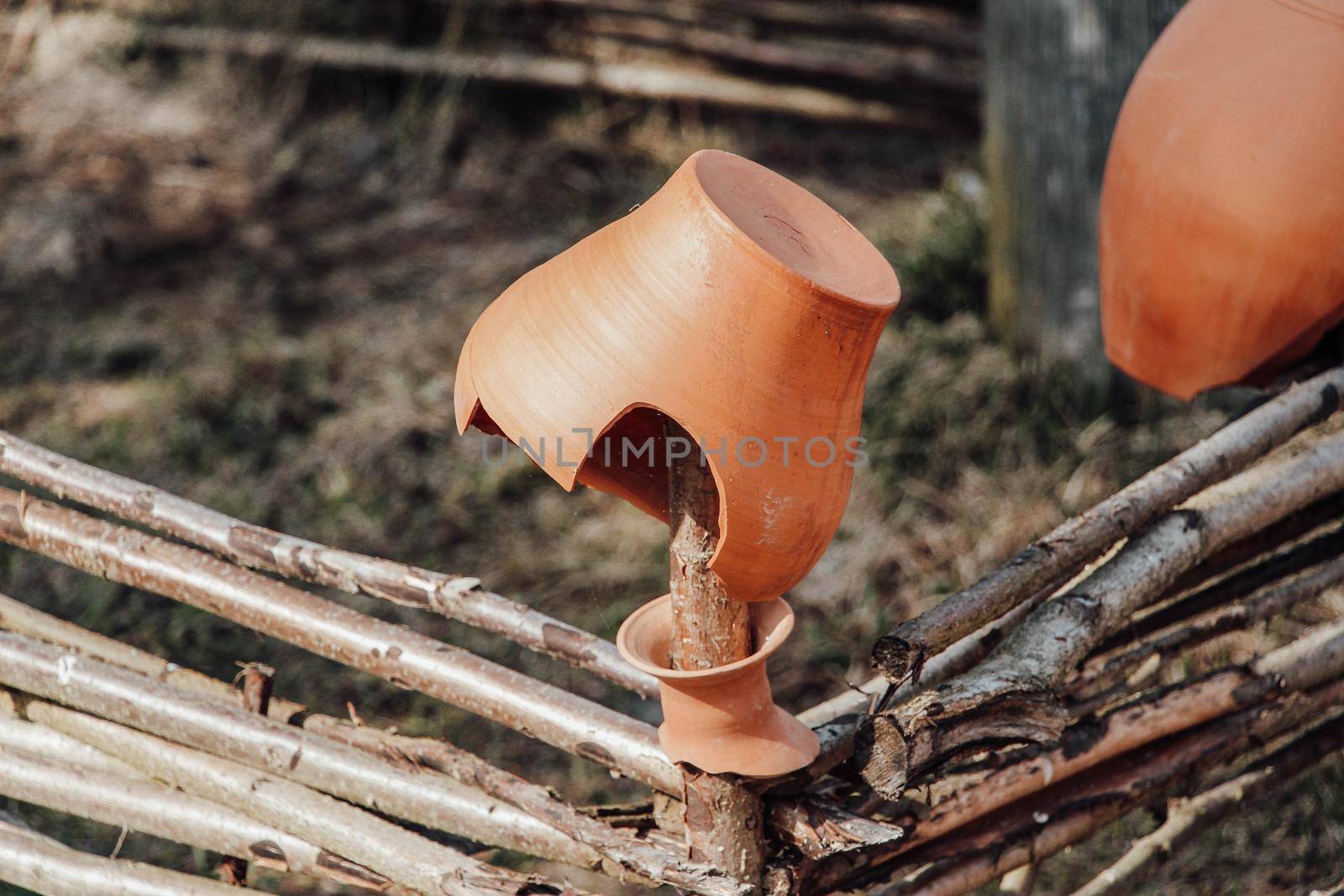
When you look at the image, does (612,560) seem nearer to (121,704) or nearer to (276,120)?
(121,704)

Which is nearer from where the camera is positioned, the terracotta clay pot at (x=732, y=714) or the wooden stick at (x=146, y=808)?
the terracotta clay pot at (x=732, y=714)

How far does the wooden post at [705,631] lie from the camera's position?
3.57 ft

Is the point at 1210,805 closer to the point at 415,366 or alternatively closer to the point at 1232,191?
the point at 1232,191

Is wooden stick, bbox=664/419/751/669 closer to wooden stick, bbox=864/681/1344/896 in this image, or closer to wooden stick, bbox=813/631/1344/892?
wooden stick, bbox=813/631/1344/892

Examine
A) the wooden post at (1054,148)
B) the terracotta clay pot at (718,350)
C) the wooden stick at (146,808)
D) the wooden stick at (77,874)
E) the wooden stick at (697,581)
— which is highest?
the wooden post at (1054,148)

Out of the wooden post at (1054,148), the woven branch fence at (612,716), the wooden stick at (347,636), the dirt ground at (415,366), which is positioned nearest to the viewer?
the woven branch fence at (612,716)

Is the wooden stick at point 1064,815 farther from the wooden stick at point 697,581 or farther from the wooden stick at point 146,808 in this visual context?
the wooden stick at point 146,808

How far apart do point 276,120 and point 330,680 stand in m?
2.69

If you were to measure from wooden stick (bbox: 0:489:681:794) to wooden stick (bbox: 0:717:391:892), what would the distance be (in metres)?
0.21

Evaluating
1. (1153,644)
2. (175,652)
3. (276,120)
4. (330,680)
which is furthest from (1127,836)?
(276,120)

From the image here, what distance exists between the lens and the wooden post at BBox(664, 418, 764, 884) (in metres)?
Result: 1.09

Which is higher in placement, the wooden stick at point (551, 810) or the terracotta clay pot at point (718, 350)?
the terracotta clay pot at point (718, 350)

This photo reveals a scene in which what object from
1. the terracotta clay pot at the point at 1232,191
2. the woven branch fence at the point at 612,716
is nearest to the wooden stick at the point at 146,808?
the woven branch fence at the point at 612,716

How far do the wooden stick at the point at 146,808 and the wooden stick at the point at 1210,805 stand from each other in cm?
104
